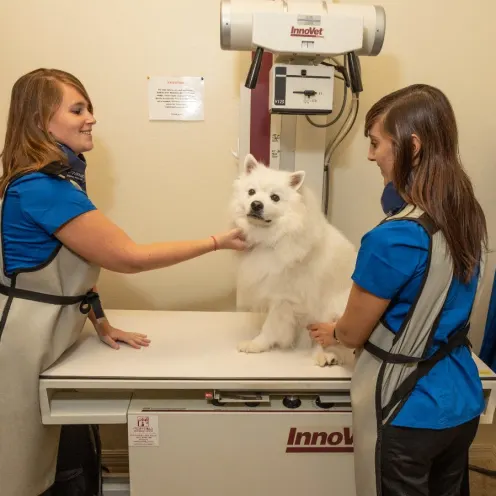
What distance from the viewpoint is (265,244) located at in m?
1.72

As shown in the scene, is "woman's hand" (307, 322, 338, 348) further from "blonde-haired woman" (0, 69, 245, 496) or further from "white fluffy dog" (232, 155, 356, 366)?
"blonde-haired woman" (0, 69, 245, 496)

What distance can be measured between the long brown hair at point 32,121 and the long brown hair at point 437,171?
1.00 m

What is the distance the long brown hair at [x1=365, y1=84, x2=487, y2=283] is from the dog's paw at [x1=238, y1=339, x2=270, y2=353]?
78cm

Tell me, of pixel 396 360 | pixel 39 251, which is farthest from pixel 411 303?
pixel 39 251

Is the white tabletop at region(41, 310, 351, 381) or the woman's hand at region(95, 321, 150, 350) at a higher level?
the woman's hand at region(95, 321, 150, 350)

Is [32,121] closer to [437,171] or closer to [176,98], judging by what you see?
[176,98]

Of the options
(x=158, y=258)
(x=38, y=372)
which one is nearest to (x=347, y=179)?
(x=158, y=258)

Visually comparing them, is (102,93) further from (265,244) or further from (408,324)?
(408,324)

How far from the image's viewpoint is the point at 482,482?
7.66 ft

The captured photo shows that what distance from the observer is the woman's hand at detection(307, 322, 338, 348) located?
1.59 meters

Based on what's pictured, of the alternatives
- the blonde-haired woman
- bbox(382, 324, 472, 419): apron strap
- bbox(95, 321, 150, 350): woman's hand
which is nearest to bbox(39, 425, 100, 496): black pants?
the blonde-haired woman

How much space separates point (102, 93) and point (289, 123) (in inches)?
36.0

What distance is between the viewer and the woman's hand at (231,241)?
5.46 feet

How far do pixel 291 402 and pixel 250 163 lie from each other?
34.4 inches
